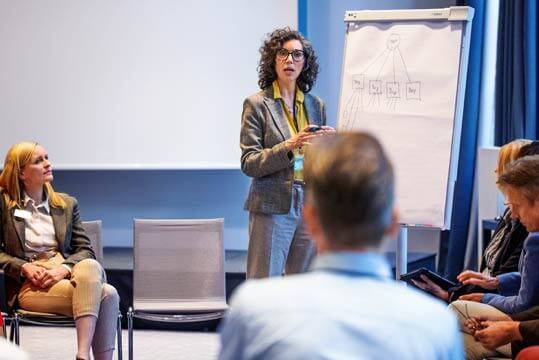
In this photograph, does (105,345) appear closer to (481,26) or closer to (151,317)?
(151,317)

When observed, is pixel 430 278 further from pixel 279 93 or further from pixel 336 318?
pixel 336 318

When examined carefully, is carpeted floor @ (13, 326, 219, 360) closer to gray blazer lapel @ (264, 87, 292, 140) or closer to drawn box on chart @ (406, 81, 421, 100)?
gray blazer lapel @ (264, 87, 292, 140)

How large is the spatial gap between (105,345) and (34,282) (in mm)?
416

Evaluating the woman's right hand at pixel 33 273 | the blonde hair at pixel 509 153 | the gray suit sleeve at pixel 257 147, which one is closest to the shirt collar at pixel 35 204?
the woman's right hand at pixel 33 273

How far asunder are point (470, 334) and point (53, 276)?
1.89 meters

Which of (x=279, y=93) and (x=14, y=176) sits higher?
(x=279, y=93)

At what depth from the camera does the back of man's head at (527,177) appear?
2.95 meters

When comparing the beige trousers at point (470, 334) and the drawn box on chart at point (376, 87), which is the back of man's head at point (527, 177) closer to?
the beige trousers at point (470, 334)

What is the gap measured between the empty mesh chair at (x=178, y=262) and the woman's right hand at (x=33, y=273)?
1.77ft

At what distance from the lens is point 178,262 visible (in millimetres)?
4594

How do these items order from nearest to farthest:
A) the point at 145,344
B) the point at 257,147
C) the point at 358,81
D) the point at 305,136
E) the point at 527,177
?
the point at 527,177, the point at 305,136, the point at 257,147, the point at 358,81, the point at 145,344

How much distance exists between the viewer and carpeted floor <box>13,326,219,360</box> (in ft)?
16.6

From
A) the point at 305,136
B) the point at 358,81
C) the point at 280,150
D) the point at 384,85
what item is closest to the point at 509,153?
the point at 305,136

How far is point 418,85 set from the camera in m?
4.46
